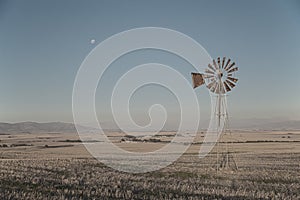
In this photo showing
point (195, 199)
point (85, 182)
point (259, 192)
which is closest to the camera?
point (195, 199)

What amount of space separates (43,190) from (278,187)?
1044 centimetres

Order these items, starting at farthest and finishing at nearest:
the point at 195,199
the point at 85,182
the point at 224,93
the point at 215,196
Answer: the point at 224,93, the point at 85,182, the point at 215,196, the point at 195,199

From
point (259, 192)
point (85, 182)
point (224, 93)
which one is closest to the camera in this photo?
point (259, 192)

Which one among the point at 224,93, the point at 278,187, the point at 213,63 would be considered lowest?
the point at 278,187

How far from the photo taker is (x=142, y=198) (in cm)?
1320

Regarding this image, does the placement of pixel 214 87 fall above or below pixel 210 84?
below

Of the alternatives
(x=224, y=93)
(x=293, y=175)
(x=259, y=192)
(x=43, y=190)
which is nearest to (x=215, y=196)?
(x=259, y=192)

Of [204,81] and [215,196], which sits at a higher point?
[204,81]

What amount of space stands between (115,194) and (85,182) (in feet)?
11.3

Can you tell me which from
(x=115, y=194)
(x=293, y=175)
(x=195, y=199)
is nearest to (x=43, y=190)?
(x=115, y=194)

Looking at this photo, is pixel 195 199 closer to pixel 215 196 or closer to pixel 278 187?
pixel 215 196

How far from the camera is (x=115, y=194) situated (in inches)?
542

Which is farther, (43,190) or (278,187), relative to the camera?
(278,187)

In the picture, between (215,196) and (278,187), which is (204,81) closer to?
(278,187)
